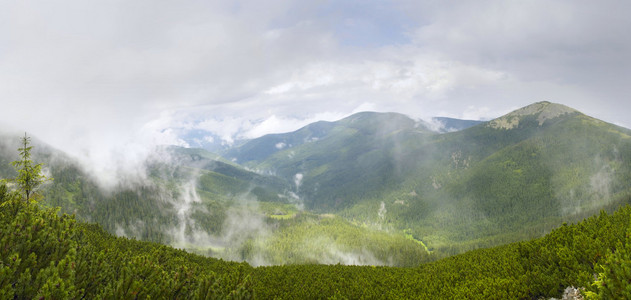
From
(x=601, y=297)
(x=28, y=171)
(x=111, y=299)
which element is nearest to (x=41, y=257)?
(x=111, y=299)

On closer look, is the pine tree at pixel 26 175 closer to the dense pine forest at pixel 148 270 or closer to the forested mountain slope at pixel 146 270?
the dense pine forest at pixel 148 270

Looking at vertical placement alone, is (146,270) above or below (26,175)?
below

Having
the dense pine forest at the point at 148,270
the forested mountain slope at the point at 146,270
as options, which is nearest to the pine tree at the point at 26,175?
the dense pine forest at the point at 148,270

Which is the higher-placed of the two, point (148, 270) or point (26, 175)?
point (26, 175)

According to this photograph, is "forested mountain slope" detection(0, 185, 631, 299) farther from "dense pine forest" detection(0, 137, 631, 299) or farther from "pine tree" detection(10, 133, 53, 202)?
"pine tree" detection(10, 133, 53, 202)

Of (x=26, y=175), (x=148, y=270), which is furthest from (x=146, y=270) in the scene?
(x=26, y=175)

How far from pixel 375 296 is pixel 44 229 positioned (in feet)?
122

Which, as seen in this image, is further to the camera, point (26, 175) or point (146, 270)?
point (26, 175)

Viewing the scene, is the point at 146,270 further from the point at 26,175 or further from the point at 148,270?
the point at 26,175

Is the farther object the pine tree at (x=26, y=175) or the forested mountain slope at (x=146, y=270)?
the pine tree at (x=26, y=175)

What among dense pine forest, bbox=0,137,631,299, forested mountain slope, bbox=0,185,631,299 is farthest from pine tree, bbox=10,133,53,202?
forested mountain slope, bbox=0,185,631,299

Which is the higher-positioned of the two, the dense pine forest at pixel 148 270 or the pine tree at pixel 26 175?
the pine tree at pixel 26 175

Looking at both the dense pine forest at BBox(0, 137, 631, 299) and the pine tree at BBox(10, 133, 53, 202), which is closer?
the dense pine forest at BBox(0, 137, 631, 299)

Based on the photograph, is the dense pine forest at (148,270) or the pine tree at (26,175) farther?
the pine tree at (26,175)
